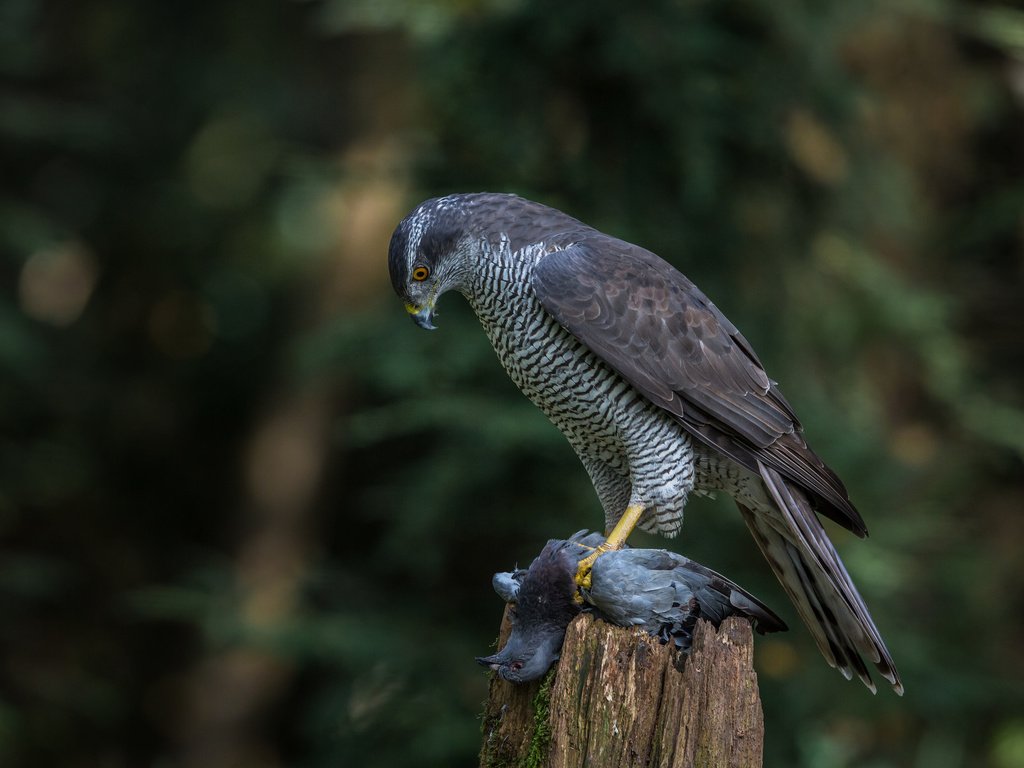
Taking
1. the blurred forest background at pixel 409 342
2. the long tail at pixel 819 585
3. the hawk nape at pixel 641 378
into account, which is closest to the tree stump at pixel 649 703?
the hawk nape at pixel 641 378

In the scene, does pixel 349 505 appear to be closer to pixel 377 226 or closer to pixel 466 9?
pixel 377 226

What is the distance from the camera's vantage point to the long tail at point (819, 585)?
3.69m

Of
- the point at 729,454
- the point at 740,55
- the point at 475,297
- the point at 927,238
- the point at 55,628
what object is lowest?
the point at 55,628

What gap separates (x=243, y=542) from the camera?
8633mm

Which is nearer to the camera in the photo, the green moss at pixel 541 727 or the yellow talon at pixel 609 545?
the green moss at pixel 541 727

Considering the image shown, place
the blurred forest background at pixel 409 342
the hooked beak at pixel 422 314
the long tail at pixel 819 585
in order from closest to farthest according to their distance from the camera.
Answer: the long tail at pixel 819 585 < the hooked beak at pixel 422 314 < the blurred forest background at pixel 409 342

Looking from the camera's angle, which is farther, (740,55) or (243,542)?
(243,542)

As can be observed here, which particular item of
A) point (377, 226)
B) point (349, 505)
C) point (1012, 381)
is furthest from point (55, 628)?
point (1012, 381)

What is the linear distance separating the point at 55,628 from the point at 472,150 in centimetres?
575

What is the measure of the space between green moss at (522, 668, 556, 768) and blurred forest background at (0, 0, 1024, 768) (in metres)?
2.79

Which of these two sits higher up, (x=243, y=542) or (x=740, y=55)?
(x=740, y=55)

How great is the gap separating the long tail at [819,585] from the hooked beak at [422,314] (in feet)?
4.11

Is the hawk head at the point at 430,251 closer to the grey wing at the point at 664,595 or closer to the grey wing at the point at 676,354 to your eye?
the grey wing at the point at 676,354

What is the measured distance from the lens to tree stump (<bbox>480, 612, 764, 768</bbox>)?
9.38 ft
